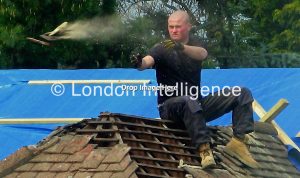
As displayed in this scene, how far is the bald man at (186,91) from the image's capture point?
805 cm

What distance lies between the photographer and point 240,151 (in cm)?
829

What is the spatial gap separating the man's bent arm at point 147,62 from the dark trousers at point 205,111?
0.33 meters

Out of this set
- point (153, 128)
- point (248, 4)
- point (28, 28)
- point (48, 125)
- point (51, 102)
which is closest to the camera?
point (153, 128)

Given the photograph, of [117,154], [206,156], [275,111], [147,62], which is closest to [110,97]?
[275,111]

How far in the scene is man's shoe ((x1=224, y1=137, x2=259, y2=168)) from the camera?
27.1 ft

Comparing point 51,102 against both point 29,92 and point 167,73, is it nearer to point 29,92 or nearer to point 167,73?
point 29,92

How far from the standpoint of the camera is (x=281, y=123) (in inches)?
491

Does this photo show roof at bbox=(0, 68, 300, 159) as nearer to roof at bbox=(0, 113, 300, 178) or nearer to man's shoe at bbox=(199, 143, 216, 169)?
roof at bbox=(0, 113, 300, 178)

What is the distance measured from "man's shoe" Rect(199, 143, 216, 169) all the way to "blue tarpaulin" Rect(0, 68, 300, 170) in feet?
15.4

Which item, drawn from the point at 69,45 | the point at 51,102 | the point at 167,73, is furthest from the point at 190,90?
the point at 69,45

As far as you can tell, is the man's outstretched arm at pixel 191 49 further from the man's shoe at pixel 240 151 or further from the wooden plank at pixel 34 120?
the wooden plank at pixel 34 120

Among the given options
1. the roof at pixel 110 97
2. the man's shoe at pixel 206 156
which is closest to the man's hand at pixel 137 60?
the man's shoe at pixel 206 156

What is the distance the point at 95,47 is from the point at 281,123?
6.08 m

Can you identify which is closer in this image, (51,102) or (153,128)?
(153,128)
